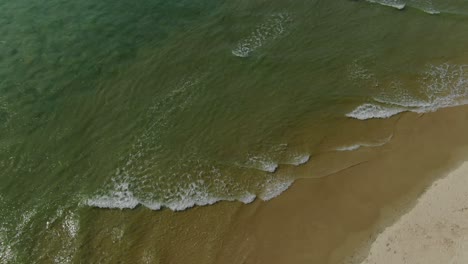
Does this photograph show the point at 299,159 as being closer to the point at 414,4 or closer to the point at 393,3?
the point at 393,3

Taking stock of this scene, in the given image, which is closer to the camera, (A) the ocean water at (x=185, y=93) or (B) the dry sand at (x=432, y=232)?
(B) the dry sand at (x=432, y=232)

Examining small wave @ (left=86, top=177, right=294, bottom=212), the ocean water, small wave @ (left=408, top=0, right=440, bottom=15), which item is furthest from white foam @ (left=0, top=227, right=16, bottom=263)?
small wave @ (left=408, top=0, right=440, bottom=15)

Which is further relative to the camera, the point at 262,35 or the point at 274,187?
the point at 262,35

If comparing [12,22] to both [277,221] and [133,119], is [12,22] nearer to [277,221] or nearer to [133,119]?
[133,119]

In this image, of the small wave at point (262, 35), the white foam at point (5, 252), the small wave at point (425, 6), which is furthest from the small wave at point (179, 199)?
the small wave at point (425, 6)

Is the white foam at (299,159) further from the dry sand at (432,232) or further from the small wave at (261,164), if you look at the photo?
the dry sand at (432,232)

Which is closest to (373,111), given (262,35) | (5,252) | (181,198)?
(262,35)
